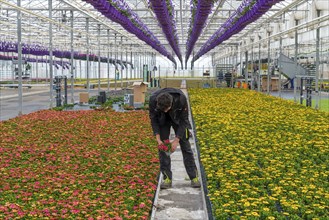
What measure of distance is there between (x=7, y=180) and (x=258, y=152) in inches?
162

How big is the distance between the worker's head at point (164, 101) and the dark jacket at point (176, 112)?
282 millimetres

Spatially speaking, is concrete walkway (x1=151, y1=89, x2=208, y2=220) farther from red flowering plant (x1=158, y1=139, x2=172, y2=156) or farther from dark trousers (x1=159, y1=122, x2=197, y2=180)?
red flowering plant (x1=158, y1=139, x2=172, y2=156)

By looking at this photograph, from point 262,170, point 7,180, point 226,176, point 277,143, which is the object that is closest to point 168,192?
point 226,176

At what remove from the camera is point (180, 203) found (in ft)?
18.7

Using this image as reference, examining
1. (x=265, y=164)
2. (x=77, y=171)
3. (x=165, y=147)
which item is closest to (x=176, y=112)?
(x=165, y=147)

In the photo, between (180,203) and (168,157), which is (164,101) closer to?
(168,157)

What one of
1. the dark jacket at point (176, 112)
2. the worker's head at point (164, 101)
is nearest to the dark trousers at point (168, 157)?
the dark jacket at point (176, 112)

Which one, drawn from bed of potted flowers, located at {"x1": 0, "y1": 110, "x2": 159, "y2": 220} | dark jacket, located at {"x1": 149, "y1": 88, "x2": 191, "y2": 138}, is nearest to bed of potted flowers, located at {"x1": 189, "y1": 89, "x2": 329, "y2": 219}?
dark jacket, located at {"x1": 149, "y1": 88, "x2": 191, "y2": 138}

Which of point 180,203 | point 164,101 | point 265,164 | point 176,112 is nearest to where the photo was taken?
point 164,101

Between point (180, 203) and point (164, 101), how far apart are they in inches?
51.6

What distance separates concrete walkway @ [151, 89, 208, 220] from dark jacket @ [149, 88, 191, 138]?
81 centimetres

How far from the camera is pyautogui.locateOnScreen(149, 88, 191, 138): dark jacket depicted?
5871 millimetres

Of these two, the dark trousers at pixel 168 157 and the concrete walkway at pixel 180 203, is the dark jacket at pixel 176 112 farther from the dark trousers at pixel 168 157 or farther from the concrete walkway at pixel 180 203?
the concrete walkway at pixel 180 203

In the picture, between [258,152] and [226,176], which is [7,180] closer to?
[226,176]
